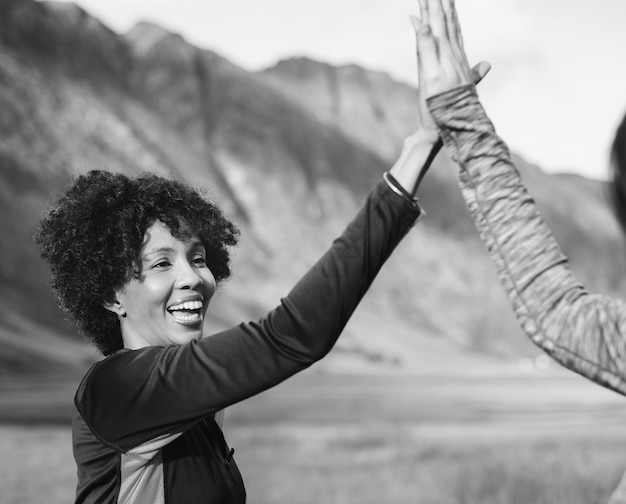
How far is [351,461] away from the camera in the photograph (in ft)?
74.5

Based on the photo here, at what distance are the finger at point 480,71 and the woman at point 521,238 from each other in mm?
71

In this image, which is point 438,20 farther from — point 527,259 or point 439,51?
point 527,259

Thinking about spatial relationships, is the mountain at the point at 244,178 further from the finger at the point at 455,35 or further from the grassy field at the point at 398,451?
the finger at the point at 455,35

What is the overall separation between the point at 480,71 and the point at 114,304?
103cm

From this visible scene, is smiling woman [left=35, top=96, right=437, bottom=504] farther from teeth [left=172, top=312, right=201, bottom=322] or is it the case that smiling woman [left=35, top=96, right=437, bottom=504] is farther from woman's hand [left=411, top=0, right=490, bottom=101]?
woman's hand [left=411, top=0, right=490, bottom=101]

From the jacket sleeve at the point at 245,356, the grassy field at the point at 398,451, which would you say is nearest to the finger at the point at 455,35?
the jacket sleeve at the point at 245,356

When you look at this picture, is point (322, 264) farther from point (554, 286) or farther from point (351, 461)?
point (351, 461)

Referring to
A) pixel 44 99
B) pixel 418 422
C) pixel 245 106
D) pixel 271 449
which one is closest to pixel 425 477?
pixel 271 449

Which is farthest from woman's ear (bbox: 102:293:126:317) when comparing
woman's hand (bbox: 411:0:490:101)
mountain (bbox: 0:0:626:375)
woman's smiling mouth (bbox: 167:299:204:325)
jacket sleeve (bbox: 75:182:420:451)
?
mountain (bbox: 0:0:626:375)

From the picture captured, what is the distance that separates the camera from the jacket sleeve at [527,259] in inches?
48.3

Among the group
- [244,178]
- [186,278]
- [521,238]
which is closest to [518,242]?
[521,238]

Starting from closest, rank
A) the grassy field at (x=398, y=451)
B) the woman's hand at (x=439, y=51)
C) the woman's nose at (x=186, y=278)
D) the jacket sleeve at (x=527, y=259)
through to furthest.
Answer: the jacket sleeve at (x=527, y=259)
the woman's hand at (x=439, y=51)
the woman's nose at (x=186, y=278)
the grassy field at (x=398, y=451)

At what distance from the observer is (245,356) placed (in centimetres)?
163

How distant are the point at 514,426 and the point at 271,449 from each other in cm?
1186
